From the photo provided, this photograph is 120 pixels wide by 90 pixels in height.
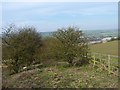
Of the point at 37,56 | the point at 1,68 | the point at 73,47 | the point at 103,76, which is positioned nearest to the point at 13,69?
the point at 1,68

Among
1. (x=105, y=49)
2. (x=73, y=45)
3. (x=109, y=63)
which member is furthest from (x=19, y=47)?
(x=109, y=63)

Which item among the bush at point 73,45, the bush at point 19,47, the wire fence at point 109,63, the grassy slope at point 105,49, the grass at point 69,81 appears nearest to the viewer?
the grass at point 69,81

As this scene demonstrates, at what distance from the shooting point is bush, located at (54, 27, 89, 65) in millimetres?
21250

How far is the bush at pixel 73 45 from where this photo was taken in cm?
2125

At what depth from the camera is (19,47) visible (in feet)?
73.3

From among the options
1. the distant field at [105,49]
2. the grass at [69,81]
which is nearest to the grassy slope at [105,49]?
the distant field at [105,49]

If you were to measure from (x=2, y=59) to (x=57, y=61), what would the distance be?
4585 millimetres

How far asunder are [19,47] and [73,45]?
440 centimetres

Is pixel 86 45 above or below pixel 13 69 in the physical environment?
above

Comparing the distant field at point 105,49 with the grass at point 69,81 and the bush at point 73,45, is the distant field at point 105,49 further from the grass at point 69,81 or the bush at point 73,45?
the grass at point 69,81

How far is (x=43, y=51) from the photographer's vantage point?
2488 cm

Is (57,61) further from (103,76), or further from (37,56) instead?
(103,76)

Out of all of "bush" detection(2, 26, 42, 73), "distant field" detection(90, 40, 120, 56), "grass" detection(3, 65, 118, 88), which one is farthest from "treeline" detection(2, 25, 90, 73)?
"grass" detection(3, 65, 118, 88)

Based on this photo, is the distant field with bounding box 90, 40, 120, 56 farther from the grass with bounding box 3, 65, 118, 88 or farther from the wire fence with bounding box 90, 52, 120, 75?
the grass with bounding box 3, 65, 118, 88
